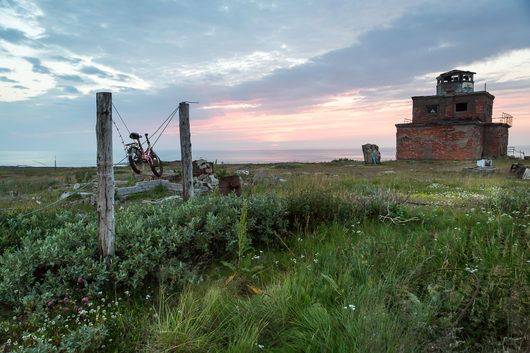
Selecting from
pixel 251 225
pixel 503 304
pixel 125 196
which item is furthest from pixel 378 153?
pixel 503 304

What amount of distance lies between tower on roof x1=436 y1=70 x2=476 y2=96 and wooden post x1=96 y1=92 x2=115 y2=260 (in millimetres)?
41228

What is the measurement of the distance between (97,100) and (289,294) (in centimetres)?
442

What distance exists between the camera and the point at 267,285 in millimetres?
4262

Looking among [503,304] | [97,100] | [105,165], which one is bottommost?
[503,304]

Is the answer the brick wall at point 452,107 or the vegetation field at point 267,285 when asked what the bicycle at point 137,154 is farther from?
the brick wall at point 452,107

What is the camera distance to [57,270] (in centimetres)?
498

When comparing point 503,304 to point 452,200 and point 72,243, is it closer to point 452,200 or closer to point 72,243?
point 72,243

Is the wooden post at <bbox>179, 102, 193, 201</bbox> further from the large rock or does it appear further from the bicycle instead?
the large rock

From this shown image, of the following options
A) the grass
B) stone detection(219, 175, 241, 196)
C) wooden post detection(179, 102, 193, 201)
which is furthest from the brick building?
the grass

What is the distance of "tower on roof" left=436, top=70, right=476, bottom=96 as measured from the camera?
37.5 m

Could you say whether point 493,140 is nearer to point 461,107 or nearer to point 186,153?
point 461,107

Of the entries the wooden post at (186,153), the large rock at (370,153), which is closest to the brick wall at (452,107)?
the large rock at (370,153)

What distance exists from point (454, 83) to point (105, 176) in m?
42.5

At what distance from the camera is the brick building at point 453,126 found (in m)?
34.8
